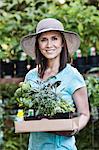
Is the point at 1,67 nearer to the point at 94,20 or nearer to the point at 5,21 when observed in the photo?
the point at 5,21

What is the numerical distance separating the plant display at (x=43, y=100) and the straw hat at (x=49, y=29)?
30cm

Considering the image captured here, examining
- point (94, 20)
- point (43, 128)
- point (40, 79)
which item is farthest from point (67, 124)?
point (94, 20)

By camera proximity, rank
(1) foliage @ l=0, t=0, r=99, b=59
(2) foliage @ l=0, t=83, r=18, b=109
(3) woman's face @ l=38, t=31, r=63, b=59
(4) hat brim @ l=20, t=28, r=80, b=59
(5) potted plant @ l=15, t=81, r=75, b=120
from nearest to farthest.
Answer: (5) potted plant @ l=15, t=81, r=75, b=120, (3) woman's face @ l=38, t=31, r=63, b=59, (4) hat brim @ l=20, t=28, r=80, b=59, (1) foliage @ l=0, t=0, r=99, b=59, (2) foliage @ l=0, t=83, r=18, b=109

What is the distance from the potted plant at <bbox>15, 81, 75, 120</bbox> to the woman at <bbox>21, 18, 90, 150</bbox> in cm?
5

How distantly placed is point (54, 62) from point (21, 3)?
2.78m

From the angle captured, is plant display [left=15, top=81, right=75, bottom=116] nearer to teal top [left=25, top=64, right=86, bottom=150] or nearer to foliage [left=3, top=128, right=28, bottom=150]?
teal top [left=25, top=64, right=86, bottom=150]

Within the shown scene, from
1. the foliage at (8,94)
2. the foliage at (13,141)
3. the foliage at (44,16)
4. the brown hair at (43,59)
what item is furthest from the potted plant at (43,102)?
the foliage at (8,94)

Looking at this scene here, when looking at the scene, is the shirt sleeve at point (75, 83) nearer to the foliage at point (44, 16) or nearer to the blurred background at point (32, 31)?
the blurred background at point (32, 31)

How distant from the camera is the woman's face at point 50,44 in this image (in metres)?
2.53

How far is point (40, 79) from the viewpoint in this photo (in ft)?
A: 8.28

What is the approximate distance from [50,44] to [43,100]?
12.1 inches

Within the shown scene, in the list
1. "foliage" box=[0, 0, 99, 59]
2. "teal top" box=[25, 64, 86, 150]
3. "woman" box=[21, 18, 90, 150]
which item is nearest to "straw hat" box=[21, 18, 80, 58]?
"woman" box=[21, 18, 90, 150]

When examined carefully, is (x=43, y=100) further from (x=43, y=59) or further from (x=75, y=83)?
(x=43, y=59)

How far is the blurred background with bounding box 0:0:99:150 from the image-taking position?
187 inches
